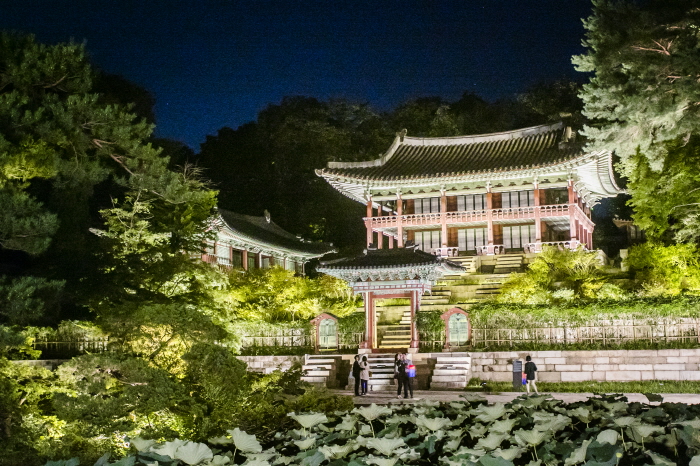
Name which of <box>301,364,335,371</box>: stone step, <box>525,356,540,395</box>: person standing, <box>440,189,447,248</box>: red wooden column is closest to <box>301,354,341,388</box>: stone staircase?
<box>301,364,335,371</box>: stone step

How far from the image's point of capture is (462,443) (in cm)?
661

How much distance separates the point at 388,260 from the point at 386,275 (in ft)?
1.84

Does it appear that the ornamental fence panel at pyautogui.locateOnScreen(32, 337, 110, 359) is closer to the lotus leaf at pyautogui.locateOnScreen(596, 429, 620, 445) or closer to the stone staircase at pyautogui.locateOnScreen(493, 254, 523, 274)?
the stone staircase at pyautogui.locateOnScreen(493, 254, 523, 274)

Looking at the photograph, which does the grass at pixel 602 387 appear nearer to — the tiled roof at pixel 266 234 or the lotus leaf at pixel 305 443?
the lotus leaf at pixel 305 443

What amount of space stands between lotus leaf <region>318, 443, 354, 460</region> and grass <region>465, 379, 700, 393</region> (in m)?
15.4

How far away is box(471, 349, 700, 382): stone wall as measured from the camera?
68.3 ft

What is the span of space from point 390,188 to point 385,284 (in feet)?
35.4

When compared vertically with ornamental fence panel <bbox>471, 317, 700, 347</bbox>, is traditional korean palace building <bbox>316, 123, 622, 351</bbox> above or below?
above

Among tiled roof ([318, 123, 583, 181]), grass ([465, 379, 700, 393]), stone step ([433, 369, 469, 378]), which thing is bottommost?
grass ([465, 379, 700, 393])

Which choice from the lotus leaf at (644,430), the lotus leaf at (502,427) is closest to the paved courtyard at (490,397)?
the lotus leaf at (502,427)

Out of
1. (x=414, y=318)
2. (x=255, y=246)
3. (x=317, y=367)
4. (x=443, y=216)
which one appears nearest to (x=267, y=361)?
(x=317, y=367)

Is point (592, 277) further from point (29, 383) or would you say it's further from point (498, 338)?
point (29, 383)

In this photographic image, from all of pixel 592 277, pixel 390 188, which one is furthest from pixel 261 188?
pixel 592 277

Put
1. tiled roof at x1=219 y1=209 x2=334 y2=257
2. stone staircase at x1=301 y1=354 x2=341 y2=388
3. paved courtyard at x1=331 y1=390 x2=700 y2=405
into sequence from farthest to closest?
tiled roof at x1=219 y1=209 x2=334 y2=257, stone staircase at x1=301 y1=354 x2=341 y2=388, paved courtyard at x1=331 y1=390 x2=700 y2=405
